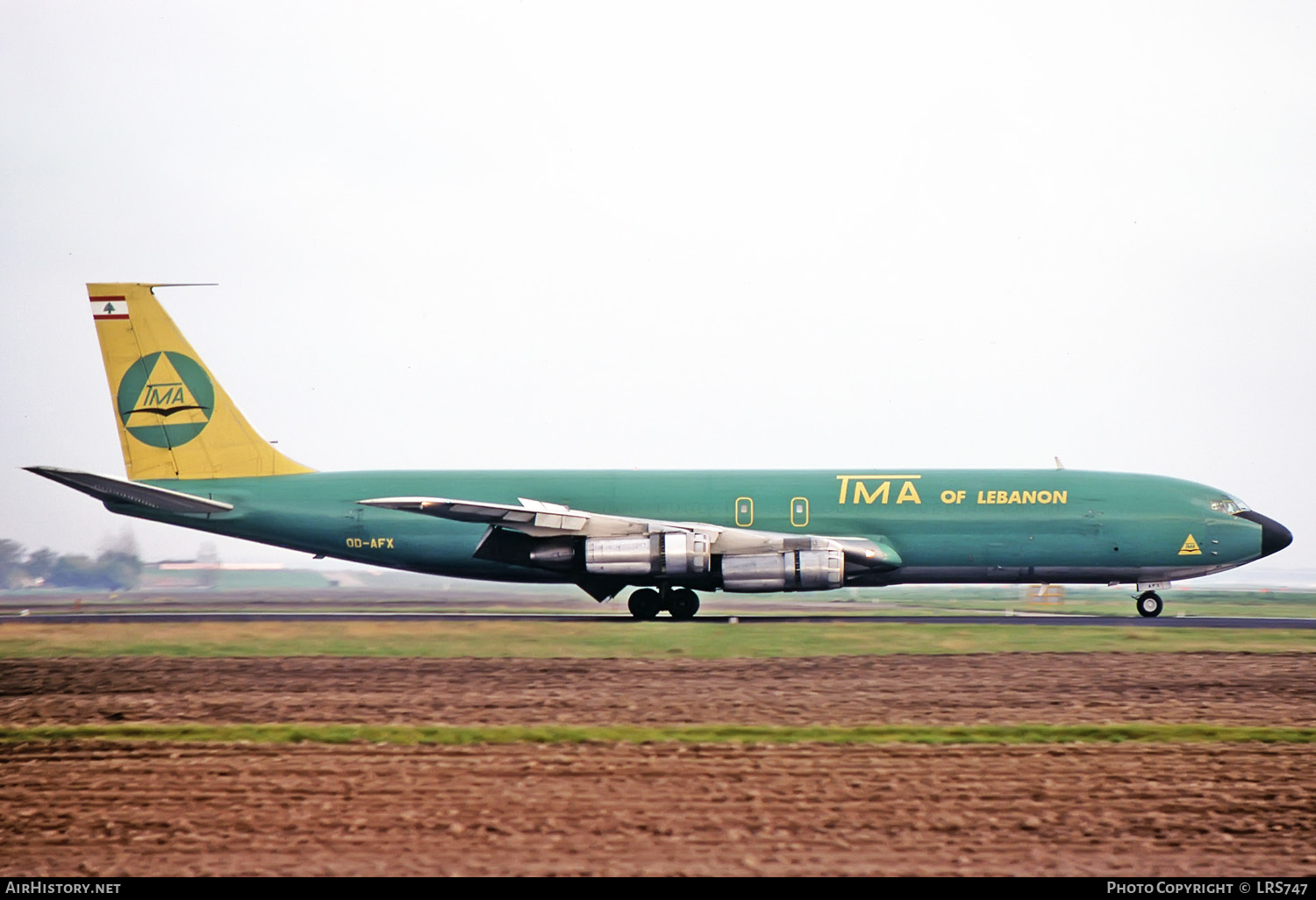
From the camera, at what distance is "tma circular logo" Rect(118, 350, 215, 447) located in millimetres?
34531

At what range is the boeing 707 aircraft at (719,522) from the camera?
3155 cm

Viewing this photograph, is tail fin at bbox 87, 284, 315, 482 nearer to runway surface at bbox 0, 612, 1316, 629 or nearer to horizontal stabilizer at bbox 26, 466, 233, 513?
horizontal stabilizer at bbox 26, 466, 233, 513

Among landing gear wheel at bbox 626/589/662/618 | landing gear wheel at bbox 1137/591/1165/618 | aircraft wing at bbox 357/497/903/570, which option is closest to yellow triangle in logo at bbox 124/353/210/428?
aircraft wing at bbox 357/497/903/570

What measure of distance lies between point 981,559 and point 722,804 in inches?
932

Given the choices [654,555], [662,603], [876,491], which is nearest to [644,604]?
[662,603]

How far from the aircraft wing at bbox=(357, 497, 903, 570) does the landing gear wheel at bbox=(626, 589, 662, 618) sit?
173 cm

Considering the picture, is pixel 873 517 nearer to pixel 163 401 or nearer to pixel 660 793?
pixel 163 401

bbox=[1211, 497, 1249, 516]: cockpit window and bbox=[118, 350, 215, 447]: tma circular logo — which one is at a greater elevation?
bbox=[118, 350, 215, 447]: tma circular logo

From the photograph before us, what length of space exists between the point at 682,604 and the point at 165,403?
1653 cm

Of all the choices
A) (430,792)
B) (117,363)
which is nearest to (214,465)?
(117,363)

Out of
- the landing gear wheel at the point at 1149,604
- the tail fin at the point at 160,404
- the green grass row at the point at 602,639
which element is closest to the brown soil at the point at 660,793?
the green grass row at the point at 602,639

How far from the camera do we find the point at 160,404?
34.7m

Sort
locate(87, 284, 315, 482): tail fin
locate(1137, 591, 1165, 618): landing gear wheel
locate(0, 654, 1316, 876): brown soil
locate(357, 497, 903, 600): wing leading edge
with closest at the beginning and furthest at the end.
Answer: locate(0, 654, 1316, 876): brown soil
locate(357, 497, 903, 600): wing leading edge
locate(1137, 591, 1165, 618): landing gear wheel
locate(87, 284, 315, 482): tail fin
